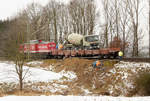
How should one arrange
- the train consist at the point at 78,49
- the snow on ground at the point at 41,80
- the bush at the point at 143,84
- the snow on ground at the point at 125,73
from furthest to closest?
the train consist at the point at 78,49 → the snow on ground at the point at 41,80 → the snow on ground at the point at 125,73 → the bush at the point at 143,84

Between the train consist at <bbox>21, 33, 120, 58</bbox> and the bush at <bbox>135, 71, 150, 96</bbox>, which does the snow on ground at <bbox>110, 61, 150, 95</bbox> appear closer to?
the bush at <bbox>135, 71, 150, 96</bbox>

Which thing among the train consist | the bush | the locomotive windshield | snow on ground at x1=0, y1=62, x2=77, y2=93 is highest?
the locomotive windshield

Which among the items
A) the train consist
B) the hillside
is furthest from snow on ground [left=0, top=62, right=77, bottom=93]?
the train consist

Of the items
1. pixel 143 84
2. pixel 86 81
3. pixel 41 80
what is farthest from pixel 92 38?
pixel 143 84

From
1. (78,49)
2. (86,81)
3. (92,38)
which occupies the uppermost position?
(92,38)

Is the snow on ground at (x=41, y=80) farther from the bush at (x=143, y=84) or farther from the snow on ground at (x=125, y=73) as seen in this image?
the bush at (x=143, y=84)

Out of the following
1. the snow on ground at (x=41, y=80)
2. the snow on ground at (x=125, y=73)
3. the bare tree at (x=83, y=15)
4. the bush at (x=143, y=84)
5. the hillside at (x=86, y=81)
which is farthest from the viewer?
the bare tree at (x=83, y=15)

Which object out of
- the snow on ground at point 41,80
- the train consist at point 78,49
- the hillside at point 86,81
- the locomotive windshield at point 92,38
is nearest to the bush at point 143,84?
the hillside at point 86,81

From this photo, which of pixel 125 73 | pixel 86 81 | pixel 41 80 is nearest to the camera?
pixel 125 73

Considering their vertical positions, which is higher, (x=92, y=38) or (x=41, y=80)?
(x=92, y=38)

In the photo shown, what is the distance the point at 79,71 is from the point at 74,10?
20165 millimetres

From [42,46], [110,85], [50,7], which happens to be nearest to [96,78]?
[110,85]

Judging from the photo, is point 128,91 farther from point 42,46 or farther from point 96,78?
point 42,46

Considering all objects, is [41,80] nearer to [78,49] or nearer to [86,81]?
[86,81]
